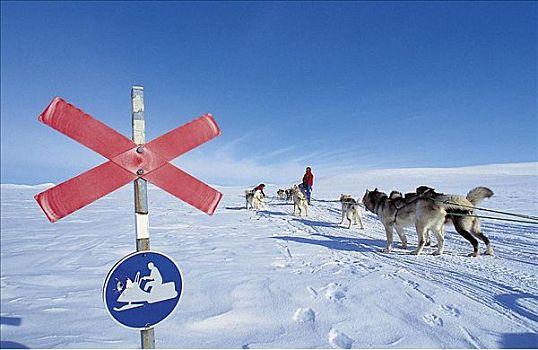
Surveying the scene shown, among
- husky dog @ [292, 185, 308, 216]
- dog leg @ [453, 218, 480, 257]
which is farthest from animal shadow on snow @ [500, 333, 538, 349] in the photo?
husky dog @ [292, 185, 308, 216]

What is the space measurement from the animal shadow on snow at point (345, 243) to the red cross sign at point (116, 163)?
5.12m

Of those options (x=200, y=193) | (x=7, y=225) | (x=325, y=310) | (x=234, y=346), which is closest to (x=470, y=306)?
(x=325, y=310)

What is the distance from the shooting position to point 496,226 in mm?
8594

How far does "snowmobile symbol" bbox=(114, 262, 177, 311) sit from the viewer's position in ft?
5.70

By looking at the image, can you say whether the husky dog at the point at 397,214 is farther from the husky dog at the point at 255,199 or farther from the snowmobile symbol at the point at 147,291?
the husky dog at the point at 255,199

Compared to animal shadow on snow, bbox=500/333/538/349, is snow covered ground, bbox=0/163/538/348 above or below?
above

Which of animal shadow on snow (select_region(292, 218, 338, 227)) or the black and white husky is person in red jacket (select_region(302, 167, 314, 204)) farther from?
the black and white husky

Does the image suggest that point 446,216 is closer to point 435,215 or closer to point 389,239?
point 435,215

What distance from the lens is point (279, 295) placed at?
147 inches

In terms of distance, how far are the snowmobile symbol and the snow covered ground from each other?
1.76ft

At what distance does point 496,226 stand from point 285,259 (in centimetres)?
673

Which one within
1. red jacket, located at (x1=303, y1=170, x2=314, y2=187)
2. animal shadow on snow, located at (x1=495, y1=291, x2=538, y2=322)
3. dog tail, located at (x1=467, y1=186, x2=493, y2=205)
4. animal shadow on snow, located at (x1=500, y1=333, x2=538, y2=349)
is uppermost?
red jacket, located at (x1=303, y1=170, x2=314, y2=187)

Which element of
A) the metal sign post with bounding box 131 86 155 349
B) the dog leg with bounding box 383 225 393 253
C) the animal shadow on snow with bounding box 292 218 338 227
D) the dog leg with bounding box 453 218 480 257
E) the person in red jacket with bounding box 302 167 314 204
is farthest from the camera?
the person in red jacket with bounding box 302 167 314 204

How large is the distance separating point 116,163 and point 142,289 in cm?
74
